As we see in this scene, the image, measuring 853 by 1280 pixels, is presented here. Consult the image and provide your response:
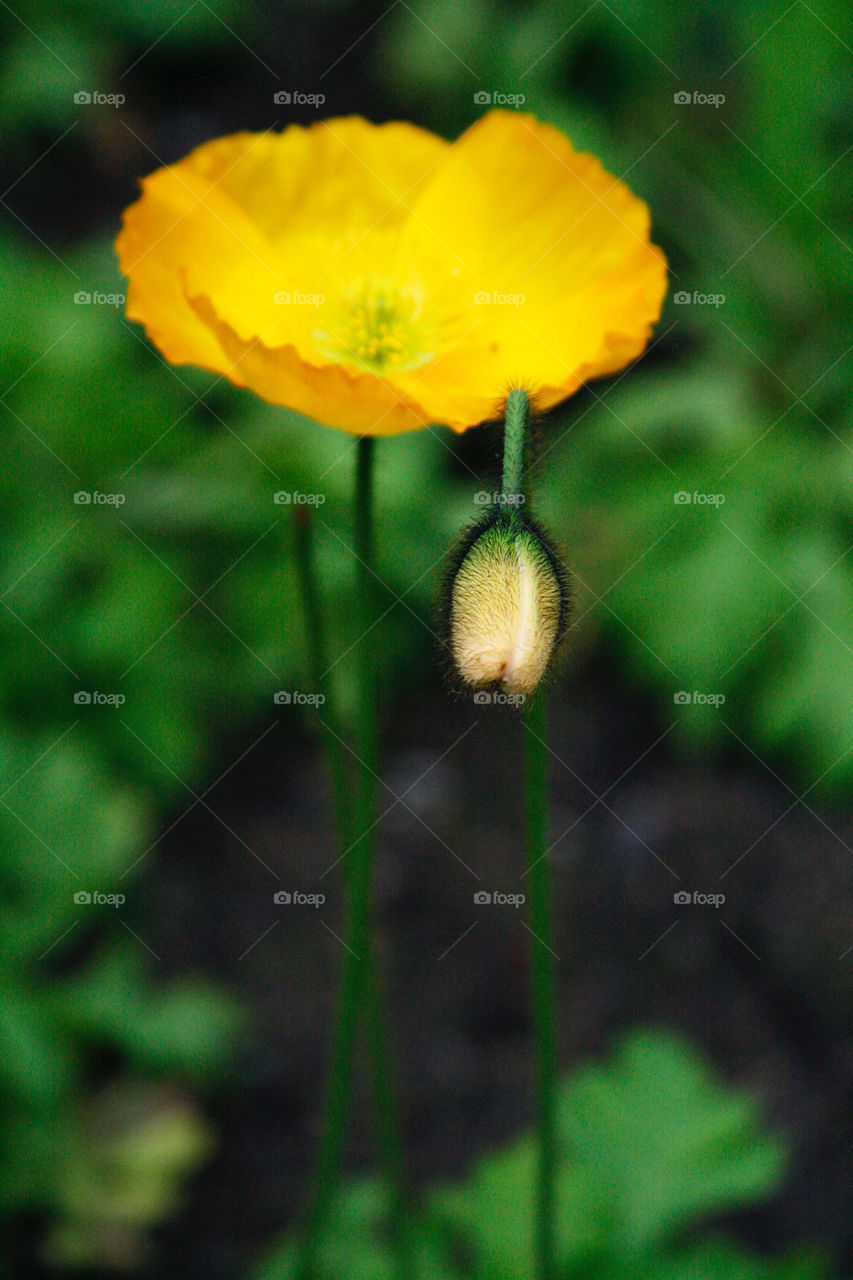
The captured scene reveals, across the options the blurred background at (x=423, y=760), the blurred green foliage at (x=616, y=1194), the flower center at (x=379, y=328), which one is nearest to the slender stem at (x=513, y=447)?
the flower center at (x=379, y=328)

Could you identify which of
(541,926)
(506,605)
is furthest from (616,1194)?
(506,605)

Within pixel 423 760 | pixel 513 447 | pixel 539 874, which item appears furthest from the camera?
pixel 423 760

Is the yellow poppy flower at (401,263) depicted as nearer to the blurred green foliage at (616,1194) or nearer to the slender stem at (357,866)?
the slender stem at (357,866)

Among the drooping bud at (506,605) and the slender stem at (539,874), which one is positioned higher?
the drooping bud at (506,605)

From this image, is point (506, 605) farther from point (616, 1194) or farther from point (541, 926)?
point (616, 1194)

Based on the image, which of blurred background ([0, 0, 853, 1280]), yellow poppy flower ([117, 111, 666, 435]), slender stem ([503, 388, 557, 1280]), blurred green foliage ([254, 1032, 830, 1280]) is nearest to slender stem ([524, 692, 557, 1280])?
slender stem ([503, 388, 557, 1280])

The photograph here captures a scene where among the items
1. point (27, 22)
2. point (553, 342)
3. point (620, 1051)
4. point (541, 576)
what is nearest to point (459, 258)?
point (553, 342)

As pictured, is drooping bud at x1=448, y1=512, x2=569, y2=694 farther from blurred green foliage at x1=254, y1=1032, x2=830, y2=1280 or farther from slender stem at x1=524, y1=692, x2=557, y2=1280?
blurred green foliage at x1=254, y1=1032, x2=830, y2=1280
